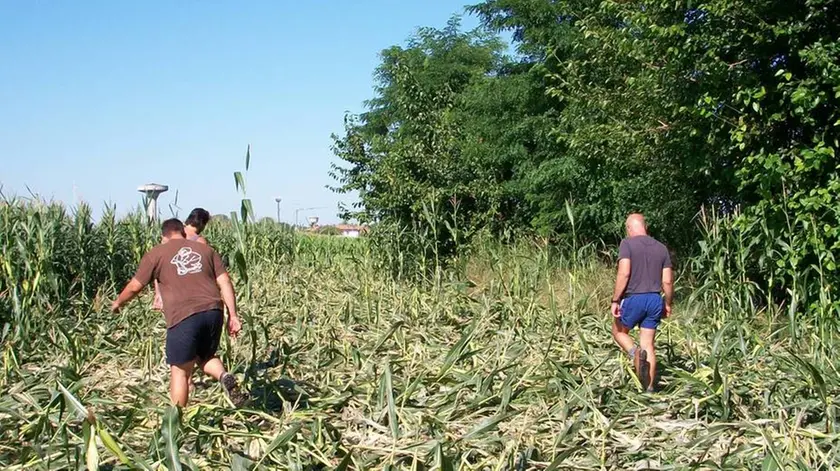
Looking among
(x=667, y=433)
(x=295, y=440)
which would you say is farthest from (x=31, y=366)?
(x=667, y=433)

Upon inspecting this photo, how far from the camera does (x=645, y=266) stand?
5.71m

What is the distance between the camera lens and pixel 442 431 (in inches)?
Result: 176

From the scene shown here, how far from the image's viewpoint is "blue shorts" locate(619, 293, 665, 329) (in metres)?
5.68

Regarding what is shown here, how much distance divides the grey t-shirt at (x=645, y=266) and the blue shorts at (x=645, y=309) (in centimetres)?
5

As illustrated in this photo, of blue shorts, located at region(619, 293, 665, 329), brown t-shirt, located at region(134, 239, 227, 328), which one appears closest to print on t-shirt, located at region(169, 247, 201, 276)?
brown t-shirt, located at region(134, 239, 227, 328)

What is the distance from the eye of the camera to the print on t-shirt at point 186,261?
5121 mm

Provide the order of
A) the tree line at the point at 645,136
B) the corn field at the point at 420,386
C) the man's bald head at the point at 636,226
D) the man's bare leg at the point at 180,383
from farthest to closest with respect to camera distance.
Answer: the tree line at the point at 645,136, the man's bald head at the point at 636,226, the man's bare leg at the point at 180,383, the corn field at the point at 420,386

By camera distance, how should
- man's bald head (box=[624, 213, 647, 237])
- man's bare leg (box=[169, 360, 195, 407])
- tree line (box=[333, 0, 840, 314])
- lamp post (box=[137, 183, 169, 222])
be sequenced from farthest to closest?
1. lamp post (box=[137, 183, 169, 222])
2. tree line (box=[333, 0, 840, 314])
3. man's bald head (box=[624, 213, 647, 237])
4. man's bare leg (box=[169, 360, 195, 407])

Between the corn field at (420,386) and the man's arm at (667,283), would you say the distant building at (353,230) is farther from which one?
the man's arm at (667,283)

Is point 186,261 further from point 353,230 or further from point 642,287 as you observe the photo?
point 353,230

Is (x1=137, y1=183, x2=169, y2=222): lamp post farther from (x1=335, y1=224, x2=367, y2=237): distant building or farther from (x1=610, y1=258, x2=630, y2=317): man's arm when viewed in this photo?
(x1=610, y1=258, x2=630, y2=317): man's arm

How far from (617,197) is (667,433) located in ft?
24.8

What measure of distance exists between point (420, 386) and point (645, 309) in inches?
73.7

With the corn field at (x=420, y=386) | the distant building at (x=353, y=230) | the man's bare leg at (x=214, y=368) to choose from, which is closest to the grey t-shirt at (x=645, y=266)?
the corn field at (x=420, y=386)
